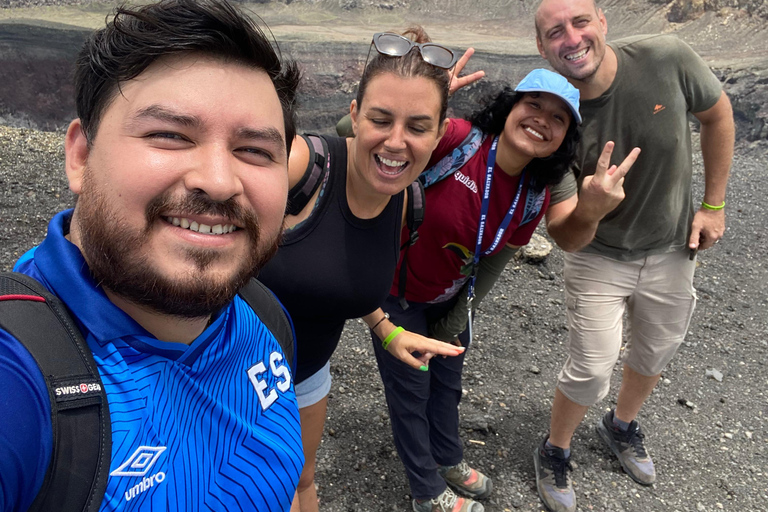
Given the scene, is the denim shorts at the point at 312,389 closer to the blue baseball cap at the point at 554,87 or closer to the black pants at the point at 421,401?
the black pants at the point at 421,401

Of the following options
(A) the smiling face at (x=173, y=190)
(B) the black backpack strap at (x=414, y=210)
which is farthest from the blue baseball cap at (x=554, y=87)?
(A) the smiling face at (x=173, y=190)

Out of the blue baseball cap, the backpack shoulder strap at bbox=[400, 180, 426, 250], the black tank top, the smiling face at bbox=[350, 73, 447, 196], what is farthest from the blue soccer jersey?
the blue baseball cap

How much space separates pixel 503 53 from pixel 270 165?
513 inches

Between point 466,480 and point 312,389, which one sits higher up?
point 312,389

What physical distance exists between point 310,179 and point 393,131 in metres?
0.34

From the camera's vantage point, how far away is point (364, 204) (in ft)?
6.04

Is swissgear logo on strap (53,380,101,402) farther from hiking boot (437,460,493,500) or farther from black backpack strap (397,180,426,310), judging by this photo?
hiking boot (437,460,493,500)

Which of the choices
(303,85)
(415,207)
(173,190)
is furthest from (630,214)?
(303,85)

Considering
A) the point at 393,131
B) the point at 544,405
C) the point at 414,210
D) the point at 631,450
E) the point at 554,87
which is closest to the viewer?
the point at 393,131

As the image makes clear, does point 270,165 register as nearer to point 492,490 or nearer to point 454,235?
point 454,235

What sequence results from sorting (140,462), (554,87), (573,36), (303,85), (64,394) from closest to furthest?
(64,394)
(140,462)
(554,87)
(573,36)
(303,85)

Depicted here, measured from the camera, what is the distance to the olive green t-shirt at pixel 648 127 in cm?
246

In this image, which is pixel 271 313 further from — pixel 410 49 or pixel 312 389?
pixel 410 49

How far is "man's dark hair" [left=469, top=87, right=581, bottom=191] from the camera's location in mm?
2193
